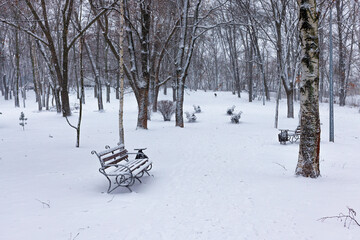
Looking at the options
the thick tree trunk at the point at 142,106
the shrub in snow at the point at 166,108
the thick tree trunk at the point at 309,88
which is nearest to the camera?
the thick tree trunk at the point at 309,88

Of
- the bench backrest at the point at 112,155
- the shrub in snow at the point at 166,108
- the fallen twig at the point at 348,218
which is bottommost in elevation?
the fallen twig at the point at 348,218

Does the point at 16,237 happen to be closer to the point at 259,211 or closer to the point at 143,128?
the point at 259,211

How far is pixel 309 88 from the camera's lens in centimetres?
563

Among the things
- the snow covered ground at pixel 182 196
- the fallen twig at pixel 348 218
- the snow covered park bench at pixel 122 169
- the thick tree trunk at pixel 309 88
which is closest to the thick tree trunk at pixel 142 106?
the snow covered ground at pixel 182 196

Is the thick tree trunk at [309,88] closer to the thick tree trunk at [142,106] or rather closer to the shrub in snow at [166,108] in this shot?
the thick tree trunk at [142,106]

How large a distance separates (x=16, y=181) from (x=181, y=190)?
378 centimetres

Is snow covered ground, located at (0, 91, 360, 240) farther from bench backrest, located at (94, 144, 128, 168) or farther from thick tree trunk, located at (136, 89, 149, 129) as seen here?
thick tree trunk, located at (136, 89, 149, 129)

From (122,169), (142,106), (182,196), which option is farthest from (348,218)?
(142,106)

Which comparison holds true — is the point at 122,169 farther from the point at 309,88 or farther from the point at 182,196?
the point at 309,88

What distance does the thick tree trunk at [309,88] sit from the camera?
5.56m

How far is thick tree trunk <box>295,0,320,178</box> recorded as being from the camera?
5559 mm

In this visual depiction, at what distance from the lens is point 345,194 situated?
473 centimetres

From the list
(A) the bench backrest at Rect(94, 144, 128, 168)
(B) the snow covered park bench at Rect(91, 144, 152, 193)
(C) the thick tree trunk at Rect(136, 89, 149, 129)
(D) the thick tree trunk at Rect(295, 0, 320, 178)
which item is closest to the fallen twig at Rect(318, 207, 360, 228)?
(D) the thick tree trunk at Rect(295, 0, 320, 178)

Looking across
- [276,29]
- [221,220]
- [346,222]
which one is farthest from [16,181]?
[276,29]
